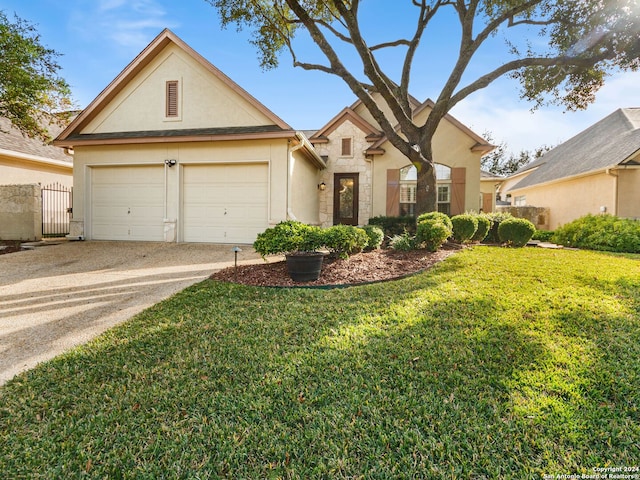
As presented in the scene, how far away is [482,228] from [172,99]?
1071 cm

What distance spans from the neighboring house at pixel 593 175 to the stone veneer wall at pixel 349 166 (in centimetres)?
941

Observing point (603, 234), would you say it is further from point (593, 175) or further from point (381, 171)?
point (381, 171)

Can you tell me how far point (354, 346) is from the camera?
3115 mm

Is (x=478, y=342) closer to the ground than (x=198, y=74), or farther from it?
closer to the ground

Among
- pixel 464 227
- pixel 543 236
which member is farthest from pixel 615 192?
pixel 464 227

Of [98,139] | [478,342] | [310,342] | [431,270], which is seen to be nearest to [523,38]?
[431,270]

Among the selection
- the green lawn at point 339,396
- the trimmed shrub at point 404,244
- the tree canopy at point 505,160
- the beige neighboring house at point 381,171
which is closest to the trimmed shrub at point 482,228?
the beige neighboring house at point 381,171

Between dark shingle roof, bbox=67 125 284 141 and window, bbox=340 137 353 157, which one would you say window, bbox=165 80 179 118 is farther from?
window, bbox=340 137 353 157

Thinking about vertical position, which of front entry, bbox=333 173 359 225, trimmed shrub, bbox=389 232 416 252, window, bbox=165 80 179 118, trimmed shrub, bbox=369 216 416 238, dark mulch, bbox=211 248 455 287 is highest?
window, bbox=165 80 179 118

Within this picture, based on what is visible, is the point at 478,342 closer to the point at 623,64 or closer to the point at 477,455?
the point at 477,455

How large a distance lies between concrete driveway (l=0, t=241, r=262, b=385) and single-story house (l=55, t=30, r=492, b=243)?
1.08 meters

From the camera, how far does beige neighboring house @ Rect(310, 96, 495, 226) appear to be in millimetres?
12445

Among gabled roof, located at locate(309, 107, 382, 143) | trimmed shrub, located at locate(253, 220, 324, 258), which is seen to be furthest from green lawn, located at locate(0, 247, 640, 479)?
gabled roof, located at locate(309, 107, 382, 143)

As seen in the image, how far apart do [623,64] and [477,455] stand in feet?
46.0
